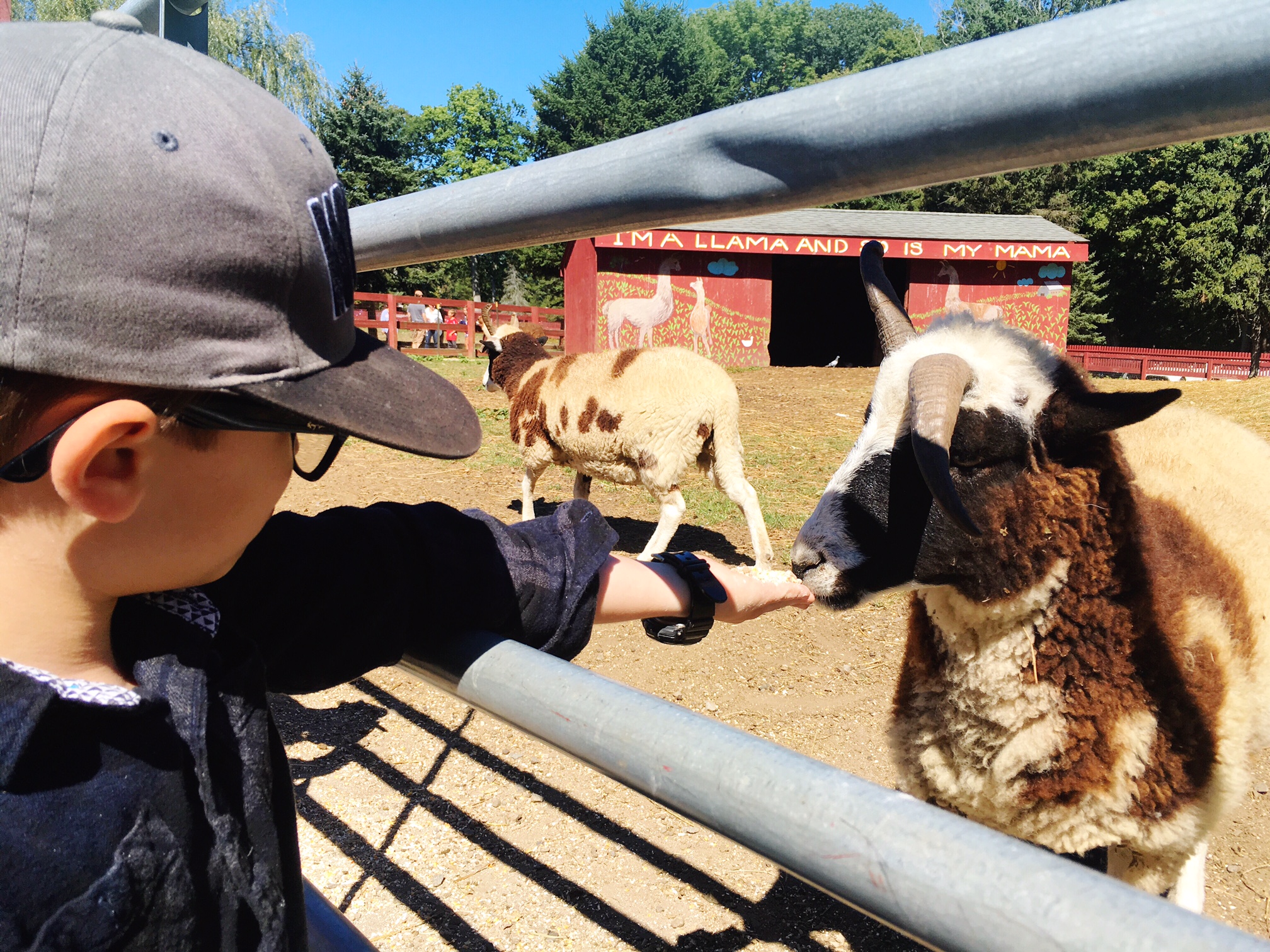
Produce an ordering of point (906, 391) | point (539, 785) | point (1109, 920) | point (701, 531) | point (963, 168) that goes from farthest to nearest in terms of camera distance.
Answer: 1. point (701, 531)
2. point (539, 785)
3. point (906, 391)
4. point (963, 168)
5. point (1109, 920)

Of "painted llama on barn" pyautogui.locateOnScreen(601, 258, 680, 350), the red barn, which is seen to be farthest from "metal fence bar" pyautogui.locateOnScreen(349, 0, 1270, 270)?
the red barn

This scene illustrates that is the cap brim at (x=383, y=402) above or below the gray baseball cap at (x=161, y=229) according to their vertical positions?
below

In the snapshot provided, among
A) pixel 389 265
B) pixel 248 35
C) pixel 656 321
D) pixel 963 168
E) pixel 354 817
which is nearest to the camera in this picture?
pixel 963 168

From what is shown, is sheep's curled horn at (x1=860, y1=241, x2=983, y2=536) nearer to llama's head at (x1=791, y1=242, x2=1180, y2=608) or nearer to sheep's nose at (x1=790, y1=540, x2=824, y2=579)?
llama's head at (x1=791, y1=242, x2=1180, y2=608)

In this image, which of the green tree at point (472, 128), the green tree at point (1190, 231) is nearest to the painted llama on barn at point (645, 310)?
the green tree at point (1190, 231)

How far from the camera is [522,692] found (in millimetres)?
880

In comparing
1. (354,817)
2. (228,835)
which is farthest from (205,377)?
(354,817)

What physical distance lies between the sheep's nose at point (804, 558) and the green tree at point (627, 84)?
47.2m

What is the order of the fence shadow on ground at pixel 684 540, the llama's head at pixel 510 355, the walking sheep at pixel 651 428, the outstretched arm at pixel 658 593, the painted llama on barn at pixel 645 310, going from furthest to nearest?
the painted llama on barn at pixel 645 310, the llama's head at pixel 510 355, the fence shadow on ground at pixel 684 540, the walking sheep at pixel 651 428, the outstretched arm at pixel 658 593

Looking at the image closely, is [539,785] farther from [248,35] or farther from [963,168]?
[248,35]

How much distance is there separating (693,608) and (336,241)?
2.60 feet

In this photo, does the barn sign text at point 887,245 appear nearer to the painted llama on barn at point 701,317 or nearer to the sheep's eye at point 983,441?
the painted llama on barn at point 701,317

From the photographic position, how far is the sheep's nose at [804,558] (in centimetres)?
226

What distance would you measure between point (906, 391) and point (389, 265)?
56.7 inches
